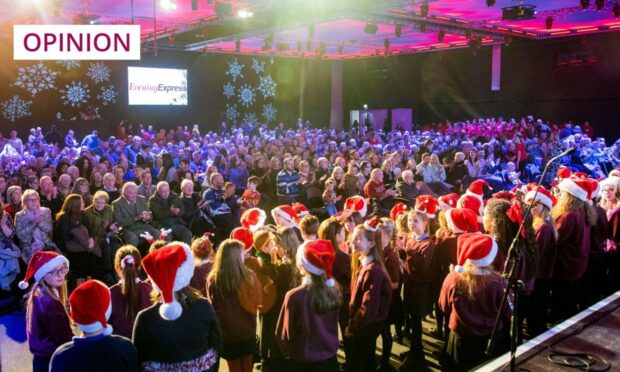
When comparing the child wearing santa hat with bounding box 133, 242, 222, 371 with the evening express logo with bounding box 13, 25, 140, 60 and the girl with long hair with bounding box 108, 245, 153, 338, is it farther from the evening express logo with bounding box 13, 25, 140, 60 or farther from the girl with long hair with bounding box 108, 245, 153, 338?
the evening express logo with bounding box 13, 25, 140, 60

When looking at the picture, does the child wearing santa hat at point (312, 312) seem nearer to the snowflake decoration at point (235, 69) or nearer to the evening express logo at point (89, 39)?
the evening express logo at point (89, 39)

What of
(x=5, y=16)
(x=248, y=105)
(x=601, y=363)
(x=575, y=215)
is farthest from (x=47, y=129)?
(x=601, y=363)

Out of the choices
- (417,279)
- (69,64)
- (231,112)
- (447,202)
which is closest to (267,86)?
(231,112)

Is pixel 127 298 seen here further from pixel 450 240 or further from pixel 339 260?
pixel 450 240

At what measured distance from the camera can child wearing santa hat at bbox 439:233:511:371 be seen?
3.53 m

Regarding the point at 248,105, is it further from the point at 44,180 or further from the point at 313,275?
the point at 313,275

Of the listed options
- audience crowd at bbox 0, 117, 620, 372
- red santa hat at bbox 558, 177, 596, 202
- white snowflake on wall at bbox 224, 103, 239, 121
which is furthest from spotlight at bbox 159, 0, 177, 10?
white snowflake on wall at bbox 224, 103, 239, 121

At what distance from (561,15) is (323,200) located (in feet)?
34.1

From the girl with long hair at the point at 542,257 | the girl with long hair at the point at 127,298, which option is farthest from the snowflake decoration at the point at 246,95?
the girl with long hair at the point at 127,298

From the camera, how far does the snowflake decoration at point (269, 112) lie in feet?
Answer: 82.7

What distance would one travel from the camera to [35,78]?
18.5 metres

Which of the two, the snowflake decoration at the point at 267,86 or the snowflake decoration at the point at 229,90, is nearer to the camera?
the snowflake decoration at the point at 229,90

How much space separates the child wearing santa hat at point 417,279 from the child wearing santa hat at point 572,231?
131 centimetres

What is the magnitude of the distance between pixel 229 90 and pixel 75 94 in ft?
22.2
